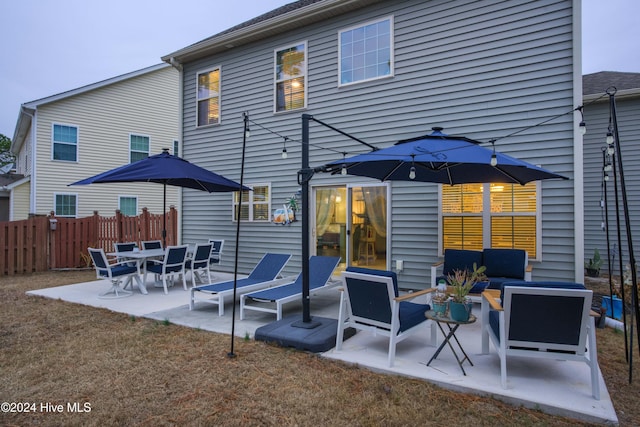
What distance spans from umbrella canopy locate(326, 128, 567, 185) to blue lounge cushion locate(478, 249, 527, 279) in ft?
4.16

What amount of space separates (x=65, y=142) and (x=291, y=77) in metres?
10.4

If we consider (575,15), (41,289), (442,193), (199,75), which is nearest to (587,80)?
(575,15)

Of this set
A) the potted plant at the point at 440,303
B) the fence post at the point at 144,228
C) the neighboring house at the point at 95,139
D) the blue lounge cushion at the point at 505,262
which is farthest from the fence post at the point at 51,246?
the blue lounge cushion at the point at 505,262

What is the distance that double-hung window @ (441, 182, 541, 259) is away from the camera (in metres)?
6.13

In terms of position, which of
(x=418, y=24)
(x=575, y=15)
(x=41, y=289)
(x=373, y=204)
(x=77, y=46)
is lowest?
(x=41, y=289)

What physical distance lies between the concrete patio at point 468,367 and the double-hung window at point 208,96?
561cm

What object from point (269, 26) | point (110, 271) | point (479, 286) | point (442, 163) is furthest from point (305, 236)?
point (269, 26)

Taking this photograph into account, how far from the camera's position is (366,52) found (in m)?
7.57

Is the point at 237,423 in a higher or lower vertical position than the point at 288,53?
lower

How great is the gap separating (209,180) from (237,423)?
5021 mm

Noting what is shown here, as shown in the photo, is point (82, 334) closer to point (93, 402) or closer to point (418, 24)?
point (93, 402)

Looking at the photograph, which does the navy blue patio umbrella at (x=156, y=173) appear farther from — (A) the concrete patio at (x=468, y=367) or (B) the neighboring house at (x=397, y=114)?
(A) the concrete patio at (x=468, y=367)

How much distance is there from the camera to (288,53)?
8.62 metres

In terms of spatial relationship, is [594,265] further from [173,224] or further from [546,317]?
[173,224]
